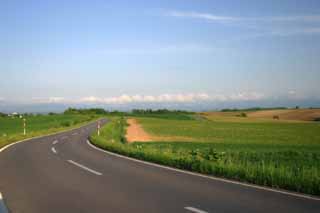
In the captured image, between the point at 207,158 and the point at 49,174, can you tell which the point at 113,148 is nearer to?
the point at 207,158

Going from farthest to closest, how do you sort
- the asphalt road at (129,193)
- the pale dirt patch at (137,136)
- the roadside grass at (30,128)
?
the pale dirt patch at (137,136)
the roadside grass at (30,128)
the asphalt road at (129,193)

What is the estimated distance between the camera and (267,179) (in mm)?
9984

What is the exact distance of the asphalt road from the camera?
24.1 feet

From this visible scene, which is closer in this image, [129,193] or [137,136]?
[129,193]

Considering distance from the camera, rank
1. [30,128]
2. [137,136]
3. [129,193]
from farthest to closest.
→ [30,128] < [137,136] < [129,193]

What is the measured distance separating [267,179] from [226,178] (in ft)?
4.35

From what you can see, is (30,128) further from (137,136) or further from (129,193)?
(129,193)

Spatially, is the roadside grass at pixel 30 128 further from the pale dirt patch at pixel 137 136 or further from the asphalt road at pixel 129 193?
the asphalt road at pixel 129 193

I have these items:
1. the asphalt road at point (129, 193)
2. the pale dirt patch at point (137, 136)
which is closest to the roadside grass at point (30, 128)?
the pale dirt patch at point (137, 136)

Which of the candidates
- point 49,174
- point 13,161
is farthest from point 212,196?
point 13,161

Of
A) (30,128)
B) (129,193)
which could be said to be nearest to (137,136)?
(30,128)

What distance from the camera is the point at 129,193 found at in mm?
8836

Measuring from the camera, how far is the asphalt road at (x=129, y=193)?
24.1 ft

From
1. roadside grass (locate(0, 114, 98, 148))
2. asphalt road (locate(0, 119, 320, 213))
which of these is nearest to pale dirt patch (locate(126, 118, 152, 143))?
roadside grass (locate(0, 114, 98, 148))
